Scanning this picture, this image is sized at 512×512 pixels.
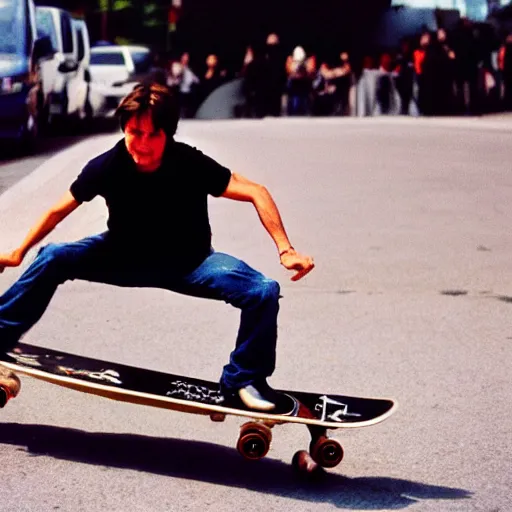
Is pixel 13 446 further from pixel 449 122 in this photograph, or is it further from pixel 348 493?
pixel 449 122

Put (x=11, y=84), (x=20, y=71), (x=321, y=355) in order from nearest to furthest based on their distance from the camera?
(x=321, y=355)
(x=11, y=84)
(x=20, y=71)

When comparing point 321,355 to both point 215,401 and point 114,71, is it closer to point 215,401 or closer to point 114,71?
point 215,401

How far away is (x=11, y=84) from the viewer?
60.2 feet

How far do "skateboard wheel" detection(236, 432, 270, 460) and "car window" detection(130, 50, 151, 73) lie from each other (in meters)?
34.8

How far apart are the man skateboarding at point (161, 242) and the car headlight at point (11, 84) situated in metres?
13.1

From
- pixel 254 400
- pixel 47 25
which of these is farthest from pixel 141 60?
pixel 254 400

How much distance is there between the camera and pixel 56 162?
1622cm

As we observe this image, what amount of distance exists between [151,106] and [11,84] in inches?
535

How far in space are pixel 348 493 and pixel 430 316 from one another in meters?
3.69

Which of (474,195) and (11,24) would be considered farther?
(11,24)

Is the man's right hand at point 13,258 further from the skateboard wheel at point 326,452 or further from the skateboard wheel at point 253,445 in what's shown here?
the skateboard wheel at point 326,452

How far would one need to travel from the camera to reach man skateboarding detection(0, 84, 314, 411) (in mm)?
5188

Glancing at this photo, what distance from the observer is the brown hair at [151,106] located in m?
5.14

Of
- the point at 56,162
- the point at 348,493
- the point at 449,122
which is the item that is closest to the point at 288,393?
the point at 348,493
